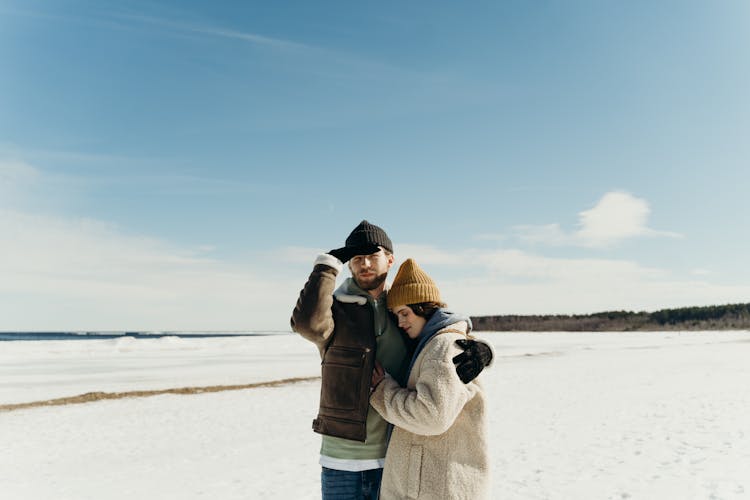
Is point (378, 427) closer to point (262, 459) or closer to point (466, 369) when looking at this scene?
point (466, 369)

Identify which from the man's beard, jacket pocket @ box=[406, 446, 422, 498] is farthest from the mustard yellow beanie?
jacket pocket @ box=[406, 446, 422, 498]

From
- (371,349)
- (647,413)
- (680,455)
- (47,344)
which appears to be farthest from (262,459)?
(47,344)

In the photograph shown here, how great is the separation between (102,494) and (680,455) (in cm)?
711

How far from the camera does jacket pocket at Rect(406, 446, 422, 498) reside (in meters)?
2.51

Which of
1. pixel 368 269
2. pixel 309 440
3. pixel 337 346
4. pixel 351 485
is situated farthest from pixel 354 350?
pixel 309 440

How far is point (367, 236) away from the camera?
2791mm

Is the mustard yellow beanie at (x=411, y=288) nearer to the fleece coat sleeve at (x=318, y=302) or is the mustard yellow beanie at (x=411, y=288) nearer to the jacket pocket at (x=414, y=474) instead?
the fleece coat sleeve at (x=318, y=302)

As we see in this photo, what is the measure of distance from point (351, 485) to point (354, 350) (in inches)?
25.4

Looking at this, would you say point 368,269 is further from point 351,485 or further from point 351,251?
point 351,485

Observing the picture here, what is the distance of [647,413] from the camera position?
10750 millimetres

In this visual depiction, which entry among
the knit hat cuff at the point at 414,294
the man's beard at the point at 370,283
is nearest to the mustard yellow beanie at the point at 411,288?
the knit hat cuff at the point at 414,294

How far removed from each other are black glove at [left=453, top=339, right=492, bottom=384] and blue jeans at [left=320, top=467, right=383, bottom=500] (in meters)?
0.72

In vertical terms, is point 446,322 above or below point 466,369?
above

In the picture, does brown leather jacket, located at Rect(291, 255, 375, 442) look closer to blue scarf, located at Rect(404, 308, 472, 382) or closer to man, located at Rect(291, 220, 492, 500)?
man, located at Rect(291, 220, 492, 500)
